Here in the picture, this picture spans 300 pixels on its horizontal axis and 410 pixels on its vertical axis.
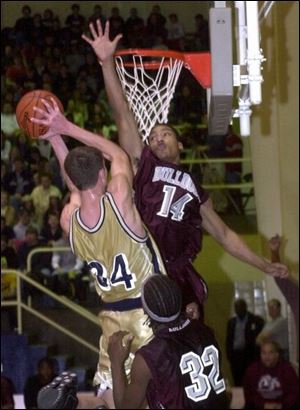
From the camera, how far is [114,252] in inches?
251

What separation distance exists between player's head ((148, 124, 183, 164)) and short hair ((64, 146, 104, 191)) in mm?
672

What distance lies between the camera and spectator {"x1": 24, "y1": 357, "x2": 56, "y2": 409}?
500 inches

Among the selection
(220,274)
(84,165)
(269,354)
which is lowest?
(269,354)

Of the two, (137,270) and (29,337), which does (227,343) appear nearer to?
(29,337)

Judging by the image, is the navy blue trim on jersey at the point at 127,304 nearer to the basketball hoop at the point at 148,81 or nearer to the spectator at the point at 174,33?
the basketball hoop at the point at 148,81

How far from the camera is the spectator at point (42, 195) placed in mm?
15826

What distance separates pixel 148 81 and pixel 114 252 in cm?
167

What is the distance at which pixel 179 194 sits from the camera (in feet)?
22.2

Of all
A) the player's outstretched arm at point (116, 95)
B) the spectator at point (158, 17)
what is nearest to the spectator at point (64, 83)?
the spectator at point (158, 17)

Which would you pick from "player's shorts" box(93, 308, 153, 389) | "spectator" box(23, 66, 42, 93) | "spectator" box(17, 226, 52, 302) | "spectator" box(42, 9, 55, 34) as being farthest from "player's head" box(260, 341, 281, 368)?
"spectator" box(42, 9, 55, 34)

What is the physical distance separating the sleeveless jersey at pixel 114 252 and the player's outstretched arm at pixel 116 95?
19.0 inches

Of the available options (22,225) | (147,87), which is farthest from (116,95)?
(22,225)

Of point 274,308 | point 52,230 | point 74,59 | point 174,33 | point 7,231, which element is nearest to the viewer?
point 274,308

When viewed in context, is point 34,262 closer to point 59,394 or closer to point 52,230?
point 52,230
